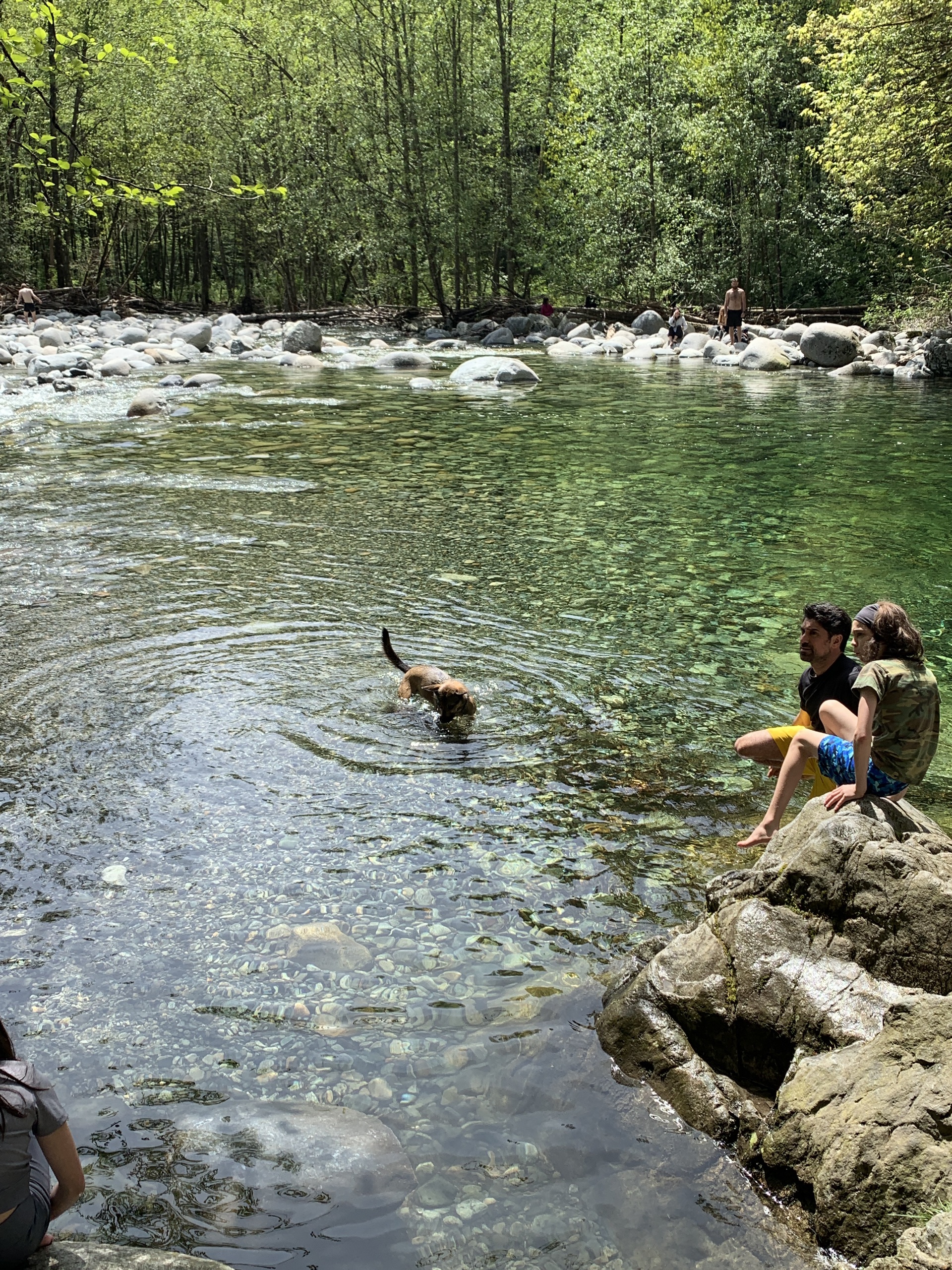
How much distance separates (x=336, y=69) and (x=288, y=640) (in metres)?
41.2

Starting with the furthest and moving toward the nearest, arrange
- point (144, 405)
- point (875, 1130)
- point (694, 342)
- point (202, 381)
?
point (694, 342) → point (202, 381) → point (144, 405) → point (875, 1130)

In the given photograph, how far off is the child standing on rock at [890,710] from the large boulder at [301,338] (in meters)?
30.2

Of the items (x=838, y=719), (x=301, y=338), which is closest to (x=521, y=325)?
(x=301, y=338)

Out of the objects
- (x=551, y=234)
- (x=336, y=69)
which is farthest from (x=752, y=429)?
(x=336, y=69)

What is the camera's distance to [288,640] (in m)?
7.61

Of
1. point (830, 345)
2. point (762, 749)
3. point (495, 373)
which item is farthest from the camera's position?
point (830, 345)

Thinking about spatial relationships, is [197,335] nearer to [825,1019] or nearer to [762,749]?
[762,749]

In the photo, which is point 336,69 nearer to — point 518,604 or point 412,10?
point 412,10

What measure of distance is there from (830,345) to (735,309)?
3.91 m

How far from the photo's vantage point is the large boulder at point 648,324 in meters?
36.9

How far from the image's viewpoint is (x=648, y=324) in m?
36.9

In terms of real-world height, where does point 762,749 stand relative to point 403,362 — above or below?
below

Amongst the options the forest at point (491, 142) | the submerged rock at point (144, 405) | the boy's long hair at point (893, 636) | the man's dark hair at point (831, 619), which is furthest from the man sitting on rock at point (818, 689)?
the forest at point (491, 142)

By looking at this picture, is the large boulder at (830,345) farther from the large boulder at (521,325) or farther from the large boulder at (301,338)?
the large boulder at (301,338)
